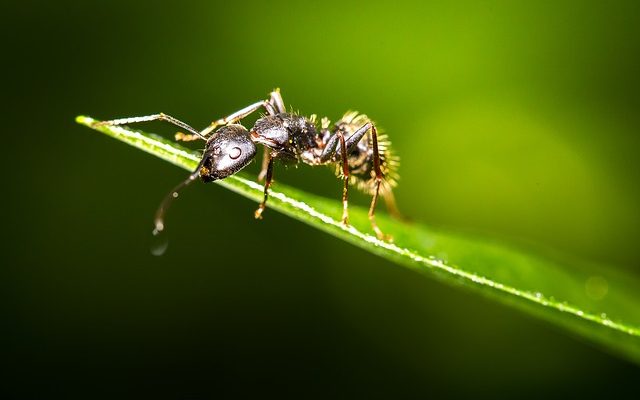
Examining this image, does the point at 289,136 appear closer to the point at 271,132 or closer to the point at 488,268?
the point at 271,132

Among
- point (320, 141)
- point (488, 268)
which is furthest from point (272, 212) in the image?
point (488, 268)

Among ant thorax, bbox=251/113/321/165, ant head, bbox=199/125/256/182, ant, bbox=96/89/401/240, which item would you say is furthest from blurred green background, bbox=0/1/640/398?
ant head, bbox=199/125/256/182

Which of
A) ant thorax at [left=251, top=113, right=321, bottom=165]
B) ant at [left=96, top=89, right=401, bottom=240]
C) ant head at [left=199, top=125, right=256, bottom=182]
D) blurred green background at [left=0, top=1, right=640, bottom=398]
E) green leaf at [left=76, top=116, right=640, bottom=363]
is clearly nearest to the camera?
green leaf at [left=76, top=116, right=640, bottom=363]

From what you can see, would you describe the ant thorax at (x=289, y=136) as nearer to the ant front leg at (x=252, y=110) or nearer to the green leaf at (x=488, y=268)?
the ant front leg at (x=252, y=110)

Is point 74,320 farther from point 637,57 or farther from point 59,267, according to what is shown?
point 637,57

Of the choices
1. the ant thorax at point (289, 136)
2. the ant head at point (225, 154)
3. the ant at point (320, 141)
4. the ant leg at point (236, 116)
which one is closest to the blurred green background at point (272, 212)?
the ant at point (320, 141)

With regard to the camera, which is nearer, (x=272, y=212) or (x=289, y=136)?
(x=289, y=136)

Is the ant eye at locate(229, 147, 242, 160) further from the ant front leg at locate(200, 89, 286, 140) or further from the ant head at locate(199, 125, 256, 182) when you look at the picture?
the ant front leg at locate(200, 89, 286, 140)
